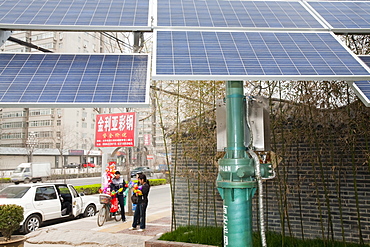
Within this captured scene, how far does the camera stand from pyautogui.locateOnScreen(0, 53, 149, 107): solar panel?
286cm

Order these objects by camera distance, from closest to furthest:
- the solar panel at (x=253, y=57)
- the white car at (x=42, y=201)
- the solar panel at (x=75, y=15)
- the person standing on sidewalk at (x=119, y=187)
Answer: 1. the solar panel at (x=253, y=57)
2. the solar panel at (x=75, y=15)
3. the white car at (x=42, y=201)
4. the person standing on sidewalk at (x=119, y=187)

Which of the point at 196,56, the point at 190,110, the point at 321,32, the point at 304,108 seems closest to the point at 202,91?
the point at 190,110

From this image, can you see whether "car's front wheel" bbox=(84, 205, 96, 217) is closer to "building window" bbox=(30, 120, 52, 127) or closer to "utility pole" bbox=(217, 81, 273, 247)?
"utility pole" bbox=(217, 81, 273, 247)

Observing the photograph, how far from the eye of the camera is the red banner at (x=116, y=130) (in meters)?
10.9

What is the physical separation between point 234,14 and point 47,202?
885 cm

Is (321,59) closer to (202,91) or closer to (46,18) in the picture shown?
(46,18)

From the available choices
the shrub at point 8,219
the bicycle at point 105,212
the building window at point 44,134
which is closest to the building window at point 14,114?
the building window at point 44,134

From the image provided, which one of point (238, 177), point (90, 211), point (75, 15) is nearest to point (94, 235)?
point (90, 211)

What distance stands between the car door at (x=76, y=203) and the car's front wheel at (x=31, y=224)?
1.70 meters

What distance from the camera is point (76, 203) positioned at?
1159 centimetres

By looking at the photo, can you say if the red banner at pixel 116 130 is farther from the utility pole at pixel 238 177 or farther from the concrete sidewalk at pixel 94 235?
the utility pole at pixel 238 177

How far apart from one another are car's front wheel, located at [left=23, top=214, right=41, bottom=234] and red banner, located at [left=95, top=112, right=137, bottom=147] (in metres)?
3.21

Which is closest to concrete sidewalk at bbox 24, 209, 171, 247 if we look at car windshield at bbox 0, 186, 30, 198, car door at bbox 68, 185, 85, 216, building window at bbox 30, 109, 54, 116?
car door at bbox 68, 185, 85, 216

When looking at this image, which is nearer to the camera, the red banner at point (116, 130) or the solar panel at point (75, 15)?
the solar panel at point (75, 15)
